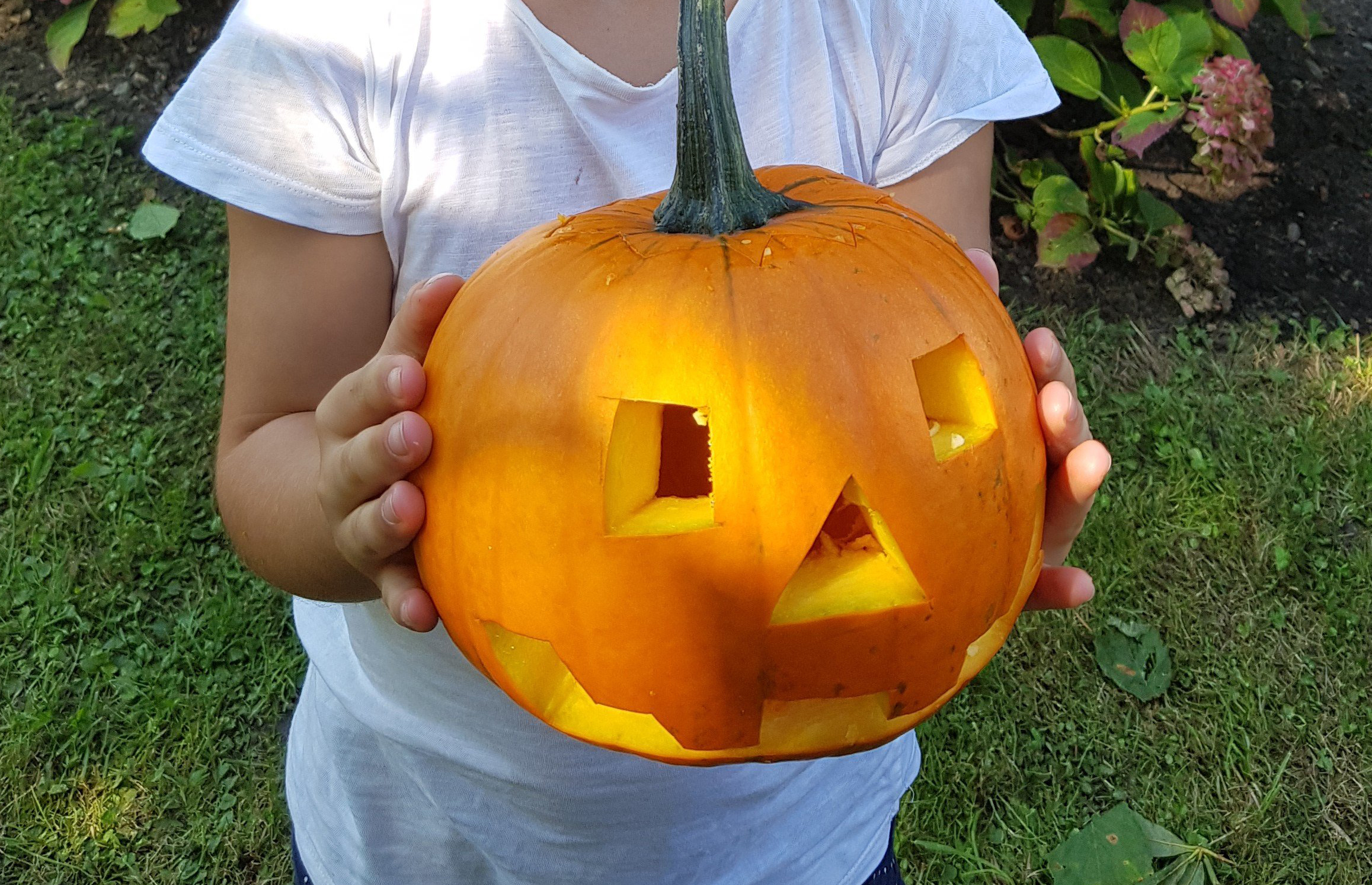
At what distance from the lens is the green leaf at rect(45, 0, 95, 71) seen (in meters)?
3.54

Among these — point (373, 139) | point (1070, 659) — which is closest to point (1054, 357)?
point (373, 139)

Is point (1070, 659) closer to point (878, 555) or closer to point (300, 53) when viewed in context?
point (878, 555)

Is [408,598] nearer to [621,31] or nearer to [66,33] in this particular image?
[621,31]

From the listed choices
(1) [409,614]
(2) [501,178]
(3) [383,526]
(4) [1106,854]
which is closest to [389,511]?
(3) [383,526]

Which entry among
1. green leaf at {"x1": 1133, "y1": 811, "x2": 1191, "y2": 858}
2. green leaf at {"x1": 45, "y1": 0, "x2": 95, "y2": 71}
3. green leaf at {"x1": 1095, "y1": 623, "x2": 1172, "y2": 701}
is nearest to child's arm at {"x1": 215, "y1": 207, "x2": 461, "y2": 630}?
green leaf at {"x1": 1133, "y1": 811, "x2": 1191, "y2": 858}

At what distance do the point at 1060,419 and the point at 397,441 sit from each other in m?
0.54

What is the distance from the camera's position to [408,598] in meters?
0.97

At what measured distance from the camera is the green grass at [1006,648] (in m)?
2.21

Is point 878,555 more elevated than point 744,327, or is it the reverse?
point 744,327

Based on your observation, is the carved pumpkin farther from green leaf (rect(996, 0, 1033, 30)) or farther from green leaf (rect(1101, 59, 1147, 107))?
green leaf (rect(1101, 59, 1147, 107))

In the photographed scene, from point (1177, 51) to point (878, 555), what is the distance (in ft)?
7.92

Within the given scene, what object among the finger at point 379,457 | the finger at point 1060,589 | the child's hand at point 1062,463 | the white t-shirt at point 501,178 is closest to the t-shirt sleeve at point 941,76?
the white t-shirt at point 501,178

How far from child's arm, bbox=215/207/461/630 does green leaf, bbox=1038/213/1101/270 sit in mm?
2153

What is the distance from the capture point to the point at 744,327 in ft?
2.64
